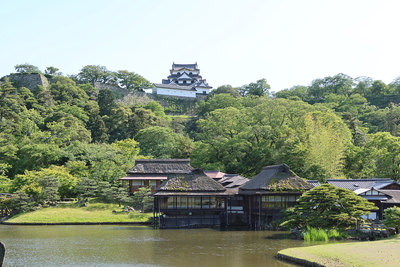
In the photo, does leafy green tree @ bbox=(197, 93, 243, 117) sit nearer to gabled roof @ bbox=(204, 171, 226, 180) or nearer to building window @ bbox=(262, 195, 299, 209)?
gabled roof @ bbox=(204, 171, 226, 180)

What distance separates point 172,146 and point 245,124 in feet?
36.2

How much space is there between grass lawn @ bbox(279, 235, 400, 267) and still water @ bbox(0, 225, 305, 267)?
1.31 meters

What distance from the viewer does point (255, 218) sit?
110 ft

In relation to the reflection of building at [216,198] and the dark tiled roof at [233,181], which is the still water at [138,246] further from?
the dark tiled roof at [233,181]

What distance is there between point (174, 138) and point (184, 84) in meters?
34.6

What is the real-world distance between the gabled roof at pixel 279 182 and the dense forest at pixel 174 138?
7927mm

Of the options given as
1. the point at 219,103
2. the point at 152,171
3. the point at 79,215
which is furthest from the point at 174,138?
the point at 79,215

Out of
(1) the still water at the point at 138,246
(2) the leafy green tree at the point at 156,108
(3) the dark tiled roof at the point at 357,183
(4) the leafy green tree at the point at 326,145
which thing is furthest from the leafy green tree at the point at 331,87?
(1) the still water at the point at 138,246

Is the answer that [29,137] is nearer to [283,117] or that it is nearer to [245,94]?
[283,117]

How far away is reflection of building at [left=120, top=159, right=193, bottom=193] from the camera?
40750mm

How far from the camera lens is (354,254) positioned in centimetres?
1728

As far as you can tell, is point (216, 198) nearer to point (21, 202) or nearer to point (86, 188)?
point (86, 188)

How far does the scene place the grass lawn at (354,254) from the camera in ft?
51.9

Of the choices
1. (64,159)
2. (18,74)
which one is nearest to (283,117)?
(64,159)
